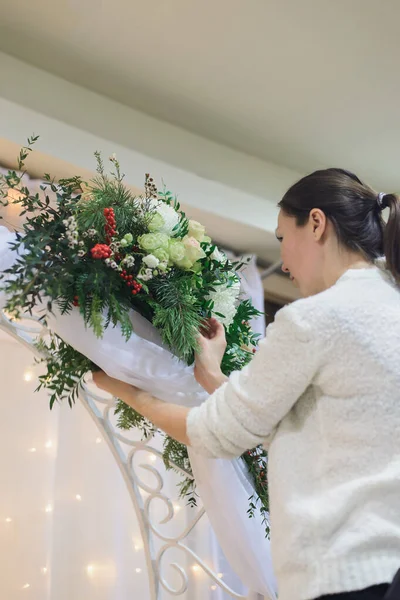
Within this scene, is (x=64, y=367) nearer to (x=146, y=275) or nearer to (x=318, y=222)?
(x=146, y=275)

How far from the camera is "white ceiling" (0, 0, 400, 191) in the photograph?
85.4 inches

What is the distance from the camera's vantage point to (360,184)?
3.83 ft

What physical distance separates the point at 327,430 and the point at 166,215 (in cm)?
62

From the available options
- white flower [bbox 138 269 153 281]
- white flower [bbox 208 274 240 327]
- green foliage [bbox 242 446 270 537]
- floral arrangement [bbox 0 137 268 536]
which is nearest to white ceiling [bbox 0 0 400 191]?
floral arrangement [bbox 0 137 268 536]

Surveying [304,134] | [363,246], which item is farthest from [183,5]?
[363,246]

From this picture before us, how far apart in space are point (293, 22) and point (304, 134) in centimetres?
71

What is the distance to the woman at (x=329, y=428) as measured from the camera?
0.79m

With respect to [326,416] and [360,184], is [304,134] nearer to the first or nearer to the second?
[360,184]

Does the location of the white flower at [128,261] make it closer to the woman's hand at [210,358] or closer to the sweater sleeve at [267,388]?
the woman's hand at [210,358]

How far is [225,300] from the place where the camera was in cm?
138

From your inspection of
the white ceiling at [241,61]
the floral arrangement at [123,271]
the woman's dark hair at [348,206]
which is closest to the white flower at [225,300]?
the floral arrangement at [123,271]

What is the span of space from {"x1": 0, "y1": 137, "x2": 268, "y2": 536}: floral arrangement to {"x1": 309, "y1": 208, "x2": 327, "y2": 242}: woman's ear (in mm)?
287

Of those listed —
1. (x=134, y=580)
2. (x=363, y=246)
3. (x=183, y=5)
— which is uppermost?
(x=183, y=5)

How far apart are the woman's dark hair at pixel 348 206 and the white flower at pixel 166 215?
0.86 ft
